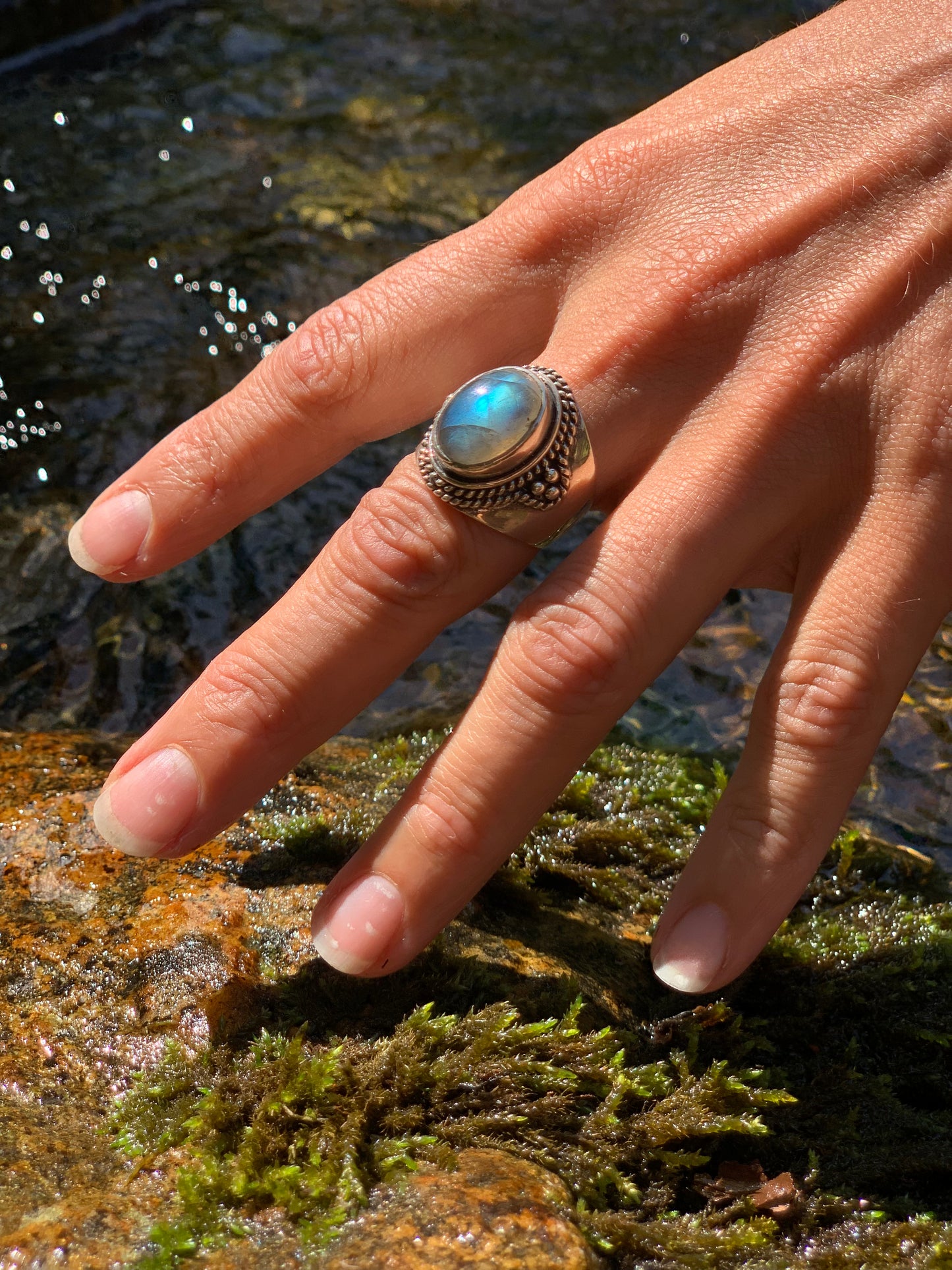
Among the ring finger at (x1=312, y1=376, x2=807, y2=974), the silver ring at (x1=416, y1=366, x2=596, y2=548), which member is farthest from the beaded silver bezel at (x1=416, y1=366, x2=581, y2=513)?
the ring finger at (x1=312, y1=376, x2=807, y2=974)

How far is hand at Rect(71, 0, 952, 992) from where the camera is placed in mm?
1979

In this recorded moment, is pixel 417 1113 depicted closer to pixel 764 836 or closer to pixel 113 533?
pixel 764 836

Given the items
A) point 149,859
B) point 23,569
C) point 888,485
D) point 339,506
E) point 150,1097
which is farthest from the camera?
point 339,506

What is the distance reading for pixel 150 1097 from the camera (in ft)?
6.10

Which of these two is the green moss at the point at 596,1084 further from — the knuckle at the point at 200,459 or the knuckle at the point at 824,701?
the knuckle at the point at 200,459

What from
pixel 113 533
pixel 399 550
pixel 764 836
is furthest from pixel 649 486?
pixel 113 533

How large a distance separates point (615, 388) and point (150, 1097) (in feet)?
5.88

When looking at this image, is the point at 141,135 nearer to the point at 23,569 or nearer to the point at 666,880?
the point at 23,569

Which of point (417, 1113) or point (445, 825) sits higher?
point (445, 825)

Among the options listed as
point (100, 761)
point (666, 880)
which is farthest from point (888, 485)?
point (100, 761)

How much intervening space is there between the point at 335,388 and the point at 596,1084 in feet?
5.61

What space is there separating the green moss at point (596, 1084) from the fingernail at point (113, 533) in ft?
2.49

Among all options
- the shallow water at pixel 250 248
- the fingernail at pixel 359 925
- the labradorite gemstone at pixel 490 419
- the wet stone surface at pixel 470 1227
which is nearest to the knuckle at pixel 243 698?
the fingernail at pixel 359 925

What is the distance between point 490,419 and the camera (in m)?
1.96
